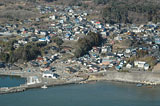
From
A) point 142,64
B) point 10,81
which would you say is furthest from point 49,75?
point 142,64

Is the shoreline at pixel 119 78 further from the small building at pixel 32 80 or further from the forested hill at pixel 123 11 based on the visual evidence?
the forested hill at pixel 123 11

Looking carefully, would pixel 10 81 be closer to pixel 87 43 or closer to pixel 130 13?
pixel 87 43

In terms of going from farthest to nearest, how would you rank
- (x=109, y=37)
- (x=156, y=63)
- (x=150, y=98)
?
(x=109, y=37), (x=156, y=63), (x=150, y=98)

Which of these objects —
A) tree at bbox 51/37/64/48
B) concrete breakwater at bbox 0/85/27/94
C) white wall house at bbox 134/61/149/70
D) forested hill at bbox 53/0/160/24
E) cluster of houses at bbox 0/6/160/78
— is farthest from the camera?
forested hill at bbox 53/0/160/24

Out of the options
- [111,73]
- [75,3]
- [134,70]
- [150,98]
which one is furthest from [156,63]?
[75,3]

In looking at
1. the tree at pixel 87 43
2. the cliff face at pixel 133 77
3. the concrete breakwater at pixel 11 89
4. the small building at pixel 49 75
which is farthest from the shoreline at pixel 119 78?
the tree at pixel 87 43

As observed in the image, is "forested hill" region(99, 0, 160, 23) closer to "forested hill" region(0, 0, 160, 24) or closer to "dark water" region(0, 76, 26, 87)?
"forested hill" region(0, 0, 160, 24)

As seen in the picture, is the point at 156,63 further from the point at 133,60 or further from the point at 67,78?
the point at 67,78

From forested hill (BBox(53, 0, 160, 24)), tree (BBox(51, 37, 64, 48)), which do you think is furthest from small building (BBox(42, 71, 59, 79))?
forested hill (BBox(53, 0, 160, 24))
